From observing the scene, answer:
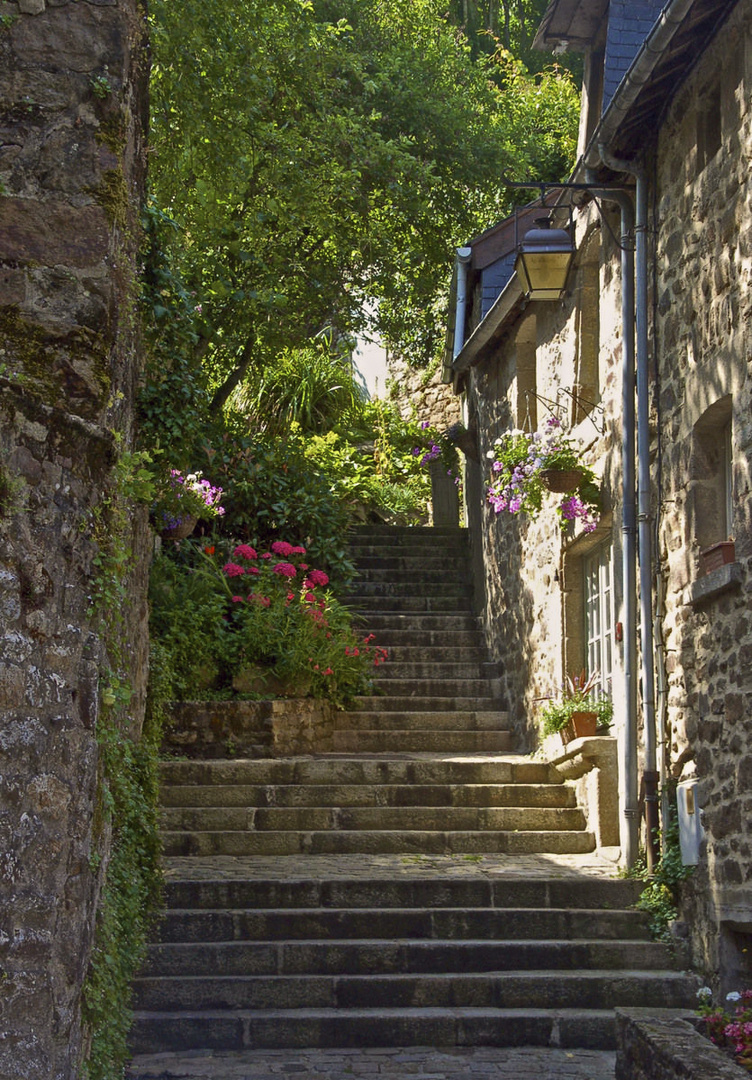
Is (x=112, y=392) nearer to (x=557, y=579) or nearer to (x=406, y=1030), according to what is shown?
(x=406, y=1030)

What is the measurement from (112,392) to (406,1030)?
146 inches

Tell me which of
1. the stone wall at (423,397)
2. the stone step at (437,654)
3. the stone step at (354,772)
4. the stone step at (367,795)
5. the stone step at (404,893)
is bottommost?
the stone step at (404,893)

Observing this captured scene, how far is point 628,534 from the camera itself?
8.20m

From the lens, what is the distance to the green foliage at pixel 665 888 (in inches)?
295

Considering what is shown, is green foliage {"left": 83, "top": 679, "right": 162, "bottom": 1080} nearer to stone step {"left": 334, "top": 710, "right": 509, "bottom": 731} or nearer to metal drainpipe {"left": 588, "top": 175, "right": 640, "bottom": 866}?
metal drainpipe {"left": 588, "top": 175, "right": 640, "bottom": 866}

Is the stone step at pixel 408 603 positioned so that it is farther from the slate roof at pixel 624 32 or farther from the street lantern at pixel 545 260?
the slate roof at pixel 624 32

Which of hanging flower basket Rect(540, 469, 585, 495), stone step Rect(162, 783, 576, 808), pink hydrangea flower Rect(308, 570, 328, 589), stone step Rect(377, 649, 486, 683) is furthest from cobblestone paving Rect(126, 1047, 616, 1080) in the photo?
pink hydrangea flower Rect(308, 570, 328, 589)

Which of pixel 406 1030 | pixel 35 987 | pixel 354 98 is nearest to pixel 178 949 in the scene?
pixel 406 1030

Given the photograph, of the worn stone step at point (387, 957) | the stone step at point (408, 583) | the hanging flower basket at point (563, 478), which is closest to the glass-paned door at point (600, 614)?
the hanging flower basket at point (563, 478)

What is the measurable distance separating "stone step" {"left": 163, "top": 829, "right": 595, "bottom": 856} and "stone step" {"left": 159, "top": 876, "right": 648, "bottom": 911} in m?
0.94

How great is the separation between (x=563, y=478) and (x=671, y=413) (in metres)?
1.47

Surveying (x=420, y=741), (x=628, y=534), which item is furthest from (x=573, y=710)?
(x=420, y=741)

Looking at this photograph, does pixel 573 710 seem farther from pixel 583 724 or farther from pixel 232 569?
pixel 232 569

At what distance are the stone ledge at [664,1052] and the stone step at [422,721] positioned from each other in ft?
17.6
